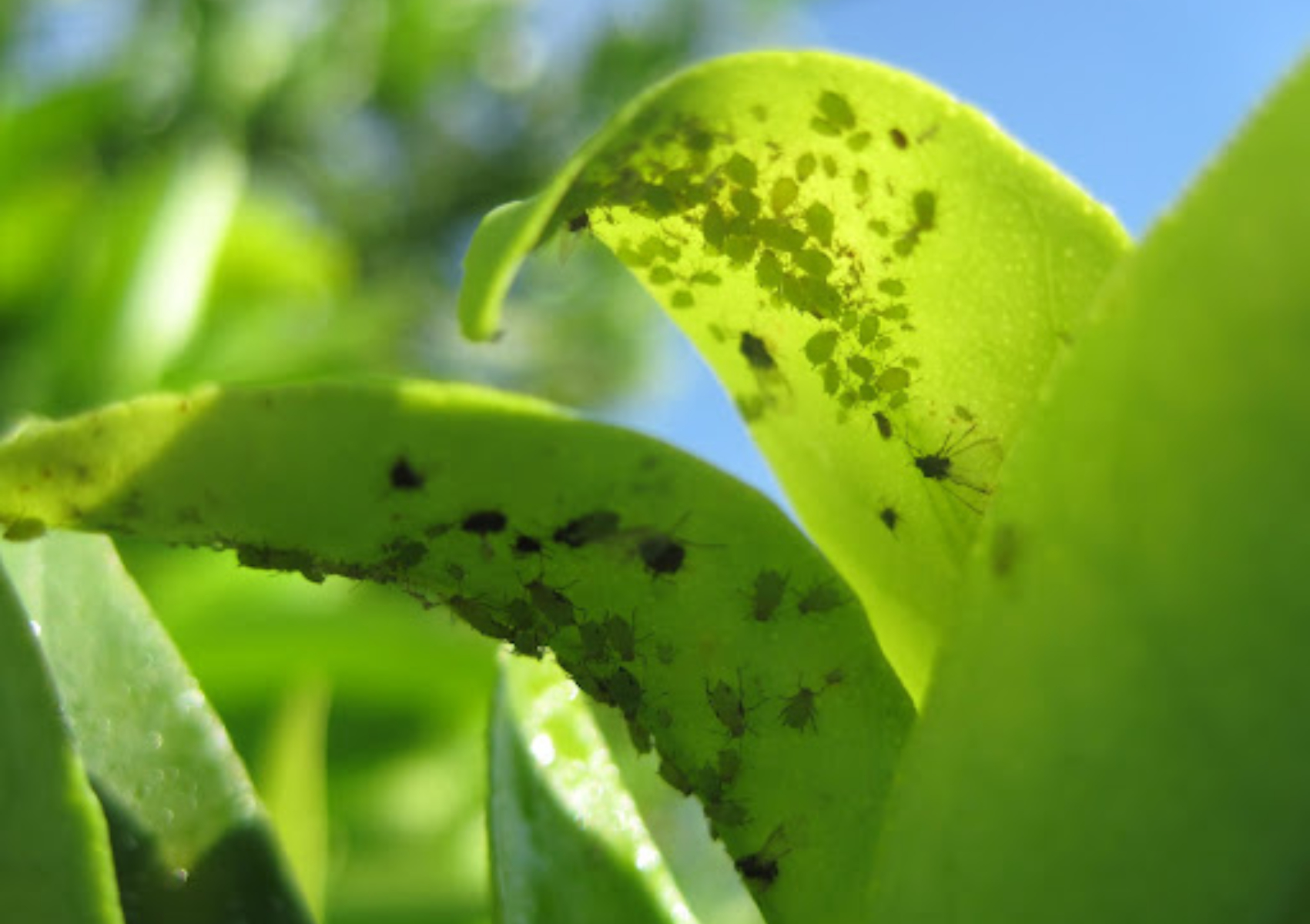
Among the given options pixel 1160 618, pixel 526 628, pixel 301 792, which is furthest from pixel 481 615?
pixel 301 792

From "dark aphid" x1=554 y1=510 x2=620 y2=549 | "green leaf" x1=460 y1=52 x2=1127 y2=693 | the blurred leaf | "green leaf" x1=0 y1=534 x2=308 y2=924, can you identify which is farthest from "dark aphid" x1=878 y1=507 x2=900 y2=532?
the blurred leaf

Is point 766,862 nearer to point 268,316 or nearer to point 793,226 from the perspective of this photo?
point 793,226

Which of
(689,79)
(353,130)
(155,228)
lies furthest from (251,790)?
(353,130)

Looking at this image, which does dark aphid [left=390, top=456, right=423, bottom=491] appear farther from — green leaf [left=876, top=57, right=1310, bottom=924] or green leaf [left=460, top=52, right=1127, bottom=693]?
green leaf [left=876, top=57, right=1310, bottom=924]

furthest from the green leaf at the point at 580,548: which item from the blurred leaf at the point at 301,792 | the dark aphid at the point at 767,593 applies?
the blurred leaf at the point at 301,792

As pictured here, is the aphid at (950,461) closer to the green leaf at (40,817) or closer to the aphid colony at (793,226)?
the aphid colony at (793,226)
